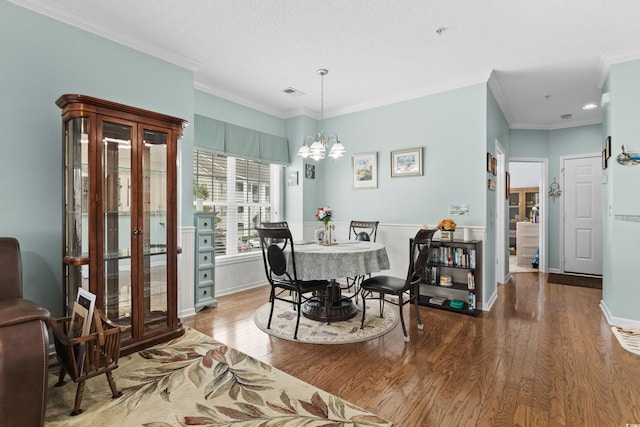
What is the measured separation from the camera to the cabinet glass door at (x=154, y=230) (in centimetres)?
273

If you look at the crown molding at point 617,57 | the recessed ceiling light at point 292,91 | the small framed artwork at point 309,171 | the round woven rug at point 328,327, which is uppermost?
the recessed ceiling light at point 292,91

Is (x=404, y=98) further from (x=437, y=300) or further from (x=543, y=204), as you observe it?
(x=543, y=204)

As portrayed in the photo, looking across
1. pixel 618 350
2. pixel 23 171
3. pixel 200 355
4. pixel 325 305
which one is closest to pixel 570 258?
pixel 618 350

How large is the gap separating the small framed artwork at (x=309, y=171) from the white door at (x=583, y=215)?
15.6 feet

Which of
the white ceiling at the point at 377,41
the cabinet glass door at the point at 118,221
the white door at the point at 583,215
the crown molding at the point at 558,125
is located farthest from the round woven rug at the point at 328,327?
the crown molding at the point at 558,125

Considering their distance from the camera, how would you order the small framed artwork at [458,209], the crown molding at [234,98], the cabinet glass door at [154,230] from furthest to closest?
the crown molding at [234,98] → the small framed artwork at [458,209] → the cabinet glass door at [154,230]

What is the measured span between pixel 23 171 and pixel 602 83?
241 inches

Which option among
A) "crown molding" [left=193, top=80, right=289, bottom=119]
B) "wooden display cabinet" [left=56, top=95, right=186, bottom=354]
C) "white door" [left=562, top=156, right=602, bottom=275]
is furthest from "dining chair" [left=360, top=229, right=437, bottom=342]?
"white door" [left=562, top=156, right=602, bottom=275]

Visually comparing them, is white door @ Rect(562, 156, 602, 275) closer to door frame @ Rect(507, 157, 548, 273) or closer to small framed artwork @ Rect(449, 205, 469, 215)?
door frame @ Rect(507, 157, 548, 273)

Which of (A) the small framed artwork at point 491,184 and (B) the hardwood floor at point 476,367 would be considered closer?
(B) the hardwood floor at point 476,367

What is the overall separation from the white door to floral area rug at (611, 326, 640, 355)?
323 centimetres

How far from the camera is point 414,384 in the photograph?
2184 mm

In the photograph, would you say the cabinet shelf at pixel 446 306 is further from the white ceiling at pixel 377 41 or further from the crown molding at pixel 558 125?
the crown molding at pixel 558 125

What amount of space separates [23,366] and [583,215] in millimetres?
7684
